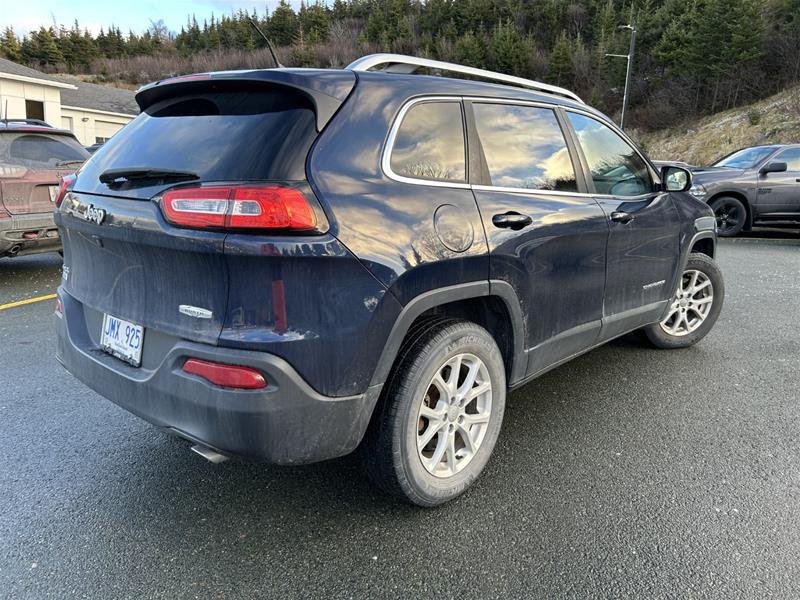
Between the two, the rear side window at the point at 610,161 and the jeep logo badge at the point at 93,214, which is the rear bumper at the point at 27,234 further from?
the rear side window at the point at 610,161

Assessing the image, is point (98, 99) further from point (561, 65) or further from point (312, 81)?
point (312, 81)

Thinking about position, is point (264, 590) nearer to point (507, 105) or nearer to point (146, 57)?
point (507, 105)

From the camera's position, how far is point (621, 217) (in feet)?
11.3

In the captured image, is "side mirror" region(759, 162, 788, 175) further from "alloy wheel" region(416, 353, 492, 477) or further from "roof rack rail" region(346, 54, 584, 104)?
"alloy wheel" region(416, 353, 492, 477)

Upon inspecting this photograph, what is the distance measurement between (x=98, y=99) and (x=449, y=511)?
45.9 metres

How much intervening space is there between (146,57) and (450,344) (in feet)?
309

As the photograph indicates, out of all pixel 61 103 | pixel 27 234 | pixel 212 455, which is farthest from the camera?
pixel 61 103

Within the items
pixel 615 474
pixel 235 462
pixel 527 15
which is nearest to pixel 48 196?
pixel 235 462

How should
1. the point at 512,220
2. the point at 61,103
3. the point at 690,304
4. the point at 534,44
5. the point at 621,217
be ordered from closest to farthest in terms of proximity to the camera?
1. the point at 512,220
2. the point at 621,217
3. the point at 690,304
4. the point at 61,103
5. the point at 534,44

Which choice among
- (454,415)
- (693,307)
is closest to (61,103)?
(693,307)

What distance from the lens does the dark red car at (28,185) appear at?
20.5 ft

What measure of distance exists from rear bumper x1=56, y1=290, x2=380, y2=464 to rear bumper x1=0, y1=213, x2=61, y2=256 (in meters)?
4.97

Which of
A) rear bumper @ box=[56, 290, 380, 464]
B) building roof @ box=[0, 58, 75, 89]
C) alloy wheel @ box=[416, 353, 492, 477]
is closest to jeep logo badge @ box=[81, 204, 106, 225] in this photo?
rear bumper @ box=[56, 290, 380, 464]

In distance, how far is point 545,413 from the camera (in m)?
3.52
